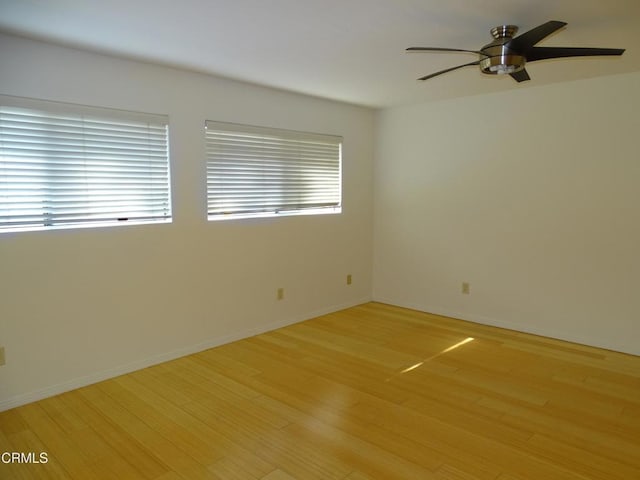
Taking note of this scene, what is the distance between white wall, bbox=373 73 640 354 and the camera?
3.75 m

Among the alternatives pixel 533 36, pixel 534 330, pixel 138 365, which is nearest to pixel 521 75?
pixel 533 36

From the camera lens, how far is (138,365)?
341 centimetres

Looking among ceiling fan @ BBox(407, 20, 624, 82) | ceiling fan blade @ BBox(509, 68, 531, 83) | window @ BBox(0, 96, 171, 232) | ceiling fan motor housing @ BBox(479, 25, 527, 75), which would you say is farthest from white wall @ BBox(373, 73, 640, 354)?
window @ BBox(0, 96, 171, 232)

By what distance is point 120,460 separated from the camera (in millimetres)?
2277

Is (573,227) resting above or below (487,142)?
below

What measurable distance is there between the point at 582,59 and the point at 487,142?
1299mm

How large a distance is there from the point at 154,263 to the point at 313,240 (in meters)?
1.80

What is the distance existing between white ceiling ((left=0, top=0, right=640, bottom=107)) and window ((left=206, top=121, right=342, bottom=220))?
0.60 meters

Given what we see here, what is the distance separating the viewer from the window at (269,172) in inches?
152

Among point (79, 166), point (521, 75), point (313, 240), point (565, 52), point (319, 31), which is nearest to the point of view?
point (565, 52)

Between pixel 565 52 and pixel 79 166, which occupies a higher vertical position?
pixel 565 52

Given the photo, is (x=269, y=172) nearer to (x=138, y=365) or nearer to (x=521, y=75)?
(x=138, y=365)

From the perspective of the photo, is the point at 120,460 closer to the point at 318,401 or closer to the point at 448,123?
the point at 318,401

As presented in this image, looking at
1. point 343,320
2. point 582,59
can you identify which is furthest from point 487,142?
point 343,320
